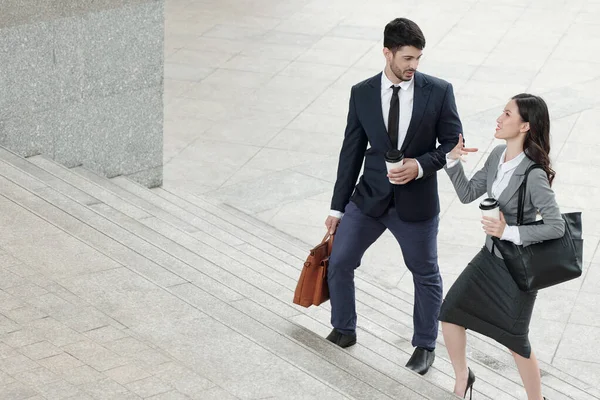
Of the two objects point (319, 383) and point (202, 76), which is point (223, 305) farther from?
point (202, 76)

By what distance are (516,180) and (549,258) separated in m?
0.42

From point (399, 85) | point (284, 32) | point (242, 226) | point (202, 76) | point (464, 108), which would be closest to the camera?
point (399, 85)

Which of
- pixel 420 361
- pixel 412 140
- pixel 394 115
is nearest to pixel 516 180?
pixel 412 140

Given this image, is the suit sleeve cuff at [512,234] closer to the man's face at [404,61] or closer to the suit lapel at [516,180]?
the suit lapel at [516,180]

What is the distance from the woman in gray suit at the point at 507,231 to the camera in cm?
549

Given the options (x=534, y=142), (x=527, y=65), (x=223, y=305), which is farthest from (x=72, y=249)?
(x=527, y=65)

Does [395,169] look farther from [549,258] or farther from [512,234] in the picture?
[549,258]

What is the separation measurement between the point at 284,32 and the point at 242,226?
7.28m

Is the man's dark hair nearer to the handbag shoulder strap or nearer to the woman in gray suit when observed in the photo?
the woman in gray suit

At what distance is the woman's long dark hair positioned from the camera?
5531 millimetres

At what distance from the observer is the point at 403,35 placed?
5.87 m

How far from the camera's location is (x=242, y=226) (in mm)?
9305

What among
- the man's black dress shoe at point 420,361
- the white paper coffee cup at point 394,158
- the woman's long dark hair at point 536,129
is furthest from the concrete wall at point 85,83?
the woman's long dark hair at point 536,129

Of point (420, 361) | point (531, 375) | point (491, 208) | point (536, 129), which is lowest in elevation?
point (420, 361)
